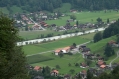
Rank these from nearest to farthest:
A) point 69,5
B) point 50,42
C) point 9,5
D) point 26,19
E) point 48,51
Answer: point 48,51, point 50,42, point 26,19, point 9,5, point 69,5

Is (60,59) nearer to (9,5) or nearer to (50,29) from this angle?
(50,29)

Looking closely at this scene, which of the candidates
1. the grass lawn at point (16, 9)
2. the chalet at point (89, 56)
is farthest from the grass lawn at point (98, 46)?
the grass lawn at point (16, 9)

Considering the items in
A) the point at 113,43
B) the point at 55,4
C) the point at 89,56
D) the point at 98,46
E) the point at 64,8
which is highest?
the point at 113,43

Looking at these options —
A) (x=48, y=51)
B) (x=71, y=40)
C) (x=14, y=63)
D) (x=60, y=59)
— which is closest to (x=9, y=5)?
(x=71, y=40)

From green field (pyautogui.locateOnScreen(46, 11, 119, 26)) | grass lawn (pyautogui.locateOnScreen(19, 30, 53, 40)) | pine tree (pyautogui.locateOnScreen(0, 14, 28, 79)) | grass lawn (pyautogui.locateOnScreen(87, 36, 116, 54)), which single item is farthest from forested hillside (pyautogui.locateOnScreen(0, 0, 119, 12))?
pine tree (pyautogui.locateOnScreen(0, 14, 28, 79))

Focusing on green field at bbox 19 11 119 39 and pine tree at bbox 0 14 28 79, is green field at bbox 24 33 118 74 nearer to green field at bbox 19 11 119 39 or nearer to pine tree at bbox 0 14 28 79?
green field at bbox 19 11 119 39

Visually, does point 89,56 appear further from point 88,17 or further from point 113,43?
point 88,17

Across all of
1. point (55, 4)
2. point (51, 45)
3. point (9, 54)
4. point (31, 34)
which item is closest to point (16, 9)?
point (55, 4)

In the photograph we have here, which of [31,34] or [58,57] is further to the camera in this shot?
[31,34]
